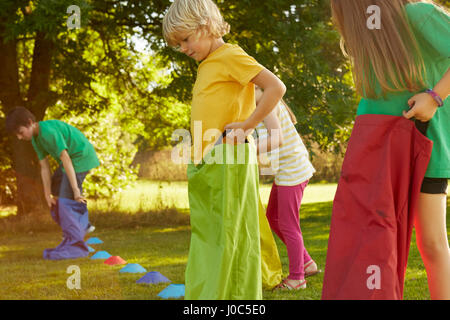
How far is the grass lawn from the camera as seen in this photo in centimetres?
455

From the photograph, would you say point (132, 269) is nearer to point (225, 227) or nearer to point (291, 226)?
point (291, 226)

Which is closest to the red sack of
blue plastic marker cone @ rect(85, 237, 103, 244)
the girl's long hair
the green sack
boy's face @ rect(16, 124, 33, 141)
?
the girl's long hair

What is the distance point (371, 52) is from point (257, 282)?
1.27 meters

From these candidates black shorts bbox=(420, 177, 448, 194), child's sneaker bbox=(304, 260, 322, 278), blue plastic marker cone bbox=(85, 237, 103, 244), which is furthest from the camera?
blue plastic marker cone bbox=(85, 237, 103, 244)

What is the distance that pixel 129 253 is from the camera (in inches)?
277

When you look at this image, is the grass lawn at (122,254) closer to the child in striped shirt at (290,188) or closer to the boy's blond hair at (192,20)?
the child in striped shirt at (290,188)

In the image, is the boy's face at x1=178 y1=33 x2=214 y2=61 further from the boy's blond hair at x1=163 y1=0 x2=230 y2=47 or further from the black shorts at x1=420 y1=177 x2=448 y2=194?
the black shorts at x1=420 y1=177 x2=448 y2=194

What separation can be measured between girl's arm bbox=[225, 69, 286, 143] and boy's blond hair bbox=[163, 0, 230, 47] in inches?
14.1

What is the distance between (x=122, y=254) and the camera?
6934 millimetres

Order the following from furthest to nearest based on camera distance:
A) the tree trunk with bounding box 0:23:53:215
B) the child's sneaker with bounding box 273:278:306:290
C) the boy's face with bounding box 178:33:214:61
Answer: the tree trunk with bounding box 0:23:53:215
the child's sneaker with bounding box 273:278:306:290
the boy's face with bounding box 178:33:214:61

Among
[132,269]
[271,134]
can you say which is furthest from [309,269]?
[271,134]

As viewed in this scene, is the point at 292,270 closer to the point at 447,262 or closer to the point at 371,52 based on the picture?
the point at 447,262

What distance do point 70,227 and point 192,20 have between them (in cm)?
431
